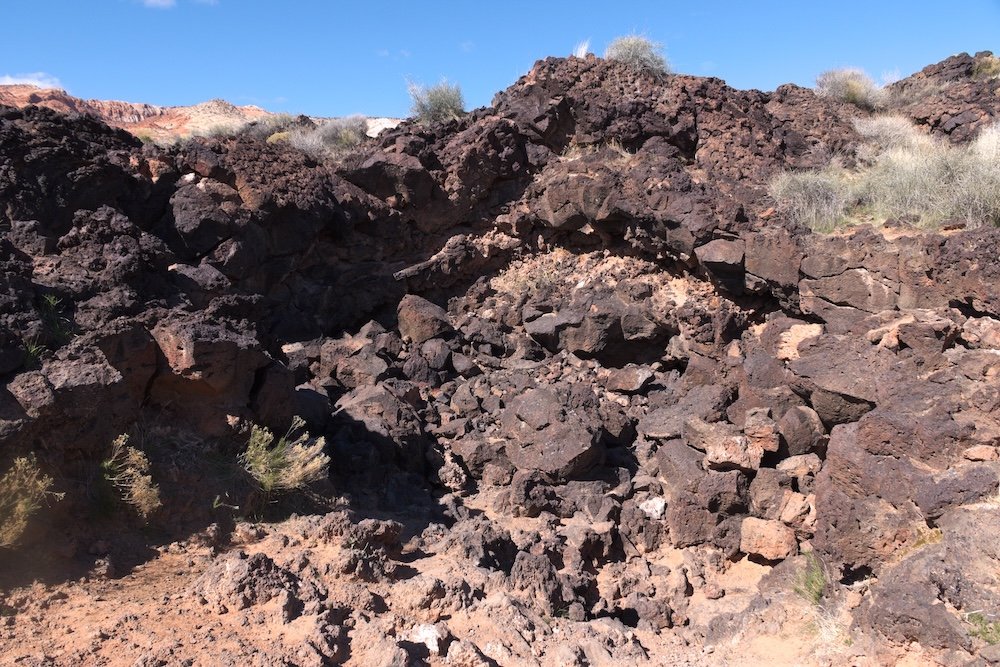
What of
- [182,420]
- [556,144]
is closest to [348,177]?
[556,144]

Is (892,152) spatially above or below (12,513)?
above

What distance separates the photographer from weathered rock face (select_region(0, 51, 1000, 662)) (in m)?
4.94

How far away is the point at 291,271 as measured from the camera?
927cm

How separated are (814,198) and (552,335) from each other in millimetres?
3654

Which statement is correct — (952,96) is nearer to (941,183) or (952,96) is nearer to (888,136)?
(888,136)

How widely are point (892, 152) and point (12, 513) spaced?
34.4 feet

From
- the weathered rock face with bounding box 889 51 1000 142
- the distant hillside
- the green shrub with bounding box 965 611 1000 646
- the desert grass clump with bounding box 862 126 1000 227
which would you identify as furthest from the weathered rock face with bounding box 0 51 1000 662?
the distant hillside

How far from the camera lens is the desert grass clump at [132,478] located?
4770mm

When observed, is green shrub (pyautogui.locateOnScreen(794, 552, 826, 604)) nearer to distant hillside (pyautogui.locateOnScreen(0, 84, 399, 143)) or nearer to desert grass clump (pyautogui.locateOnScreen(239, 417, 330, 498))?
desert grass clump (pyautogui.locateOnScreen(239, 417, 330, 498))

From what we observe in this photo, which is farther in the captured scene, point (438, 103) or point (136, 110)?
point (136, 110)

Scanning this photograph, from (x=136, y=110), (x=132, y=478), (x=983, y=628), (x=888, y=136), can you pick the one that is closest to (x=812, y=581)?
(x=983, y=628)

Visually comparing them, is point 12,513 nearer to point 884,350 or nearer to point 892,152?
point 884,350

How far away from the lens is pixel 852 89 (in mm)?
12742

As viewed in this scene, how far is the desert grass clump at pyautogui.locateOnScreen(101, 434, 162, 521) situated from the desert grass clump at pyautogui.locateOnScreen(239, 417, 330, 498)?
32.1 inches
